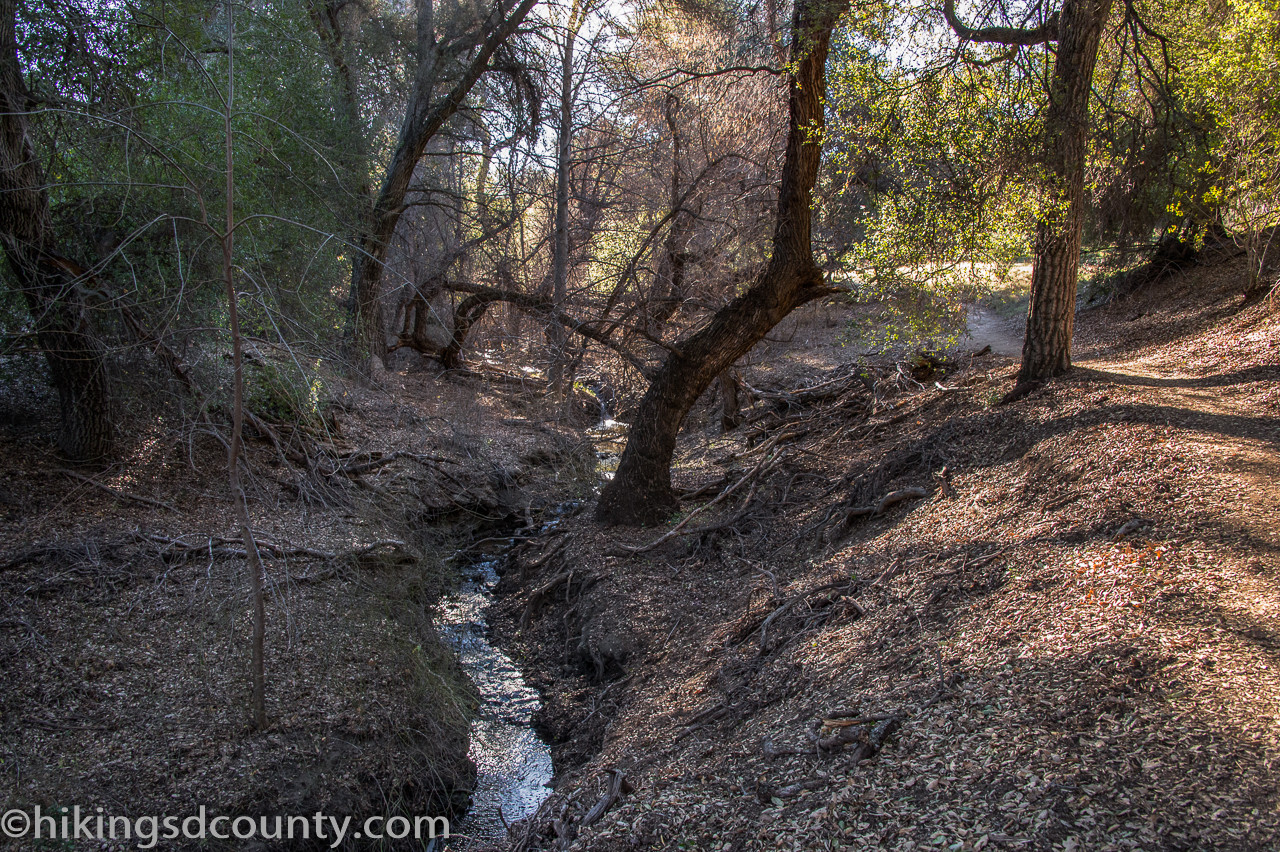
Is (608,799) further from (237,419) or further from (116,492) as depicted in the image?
(116,492)

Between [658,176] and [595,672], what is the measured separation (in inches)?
341

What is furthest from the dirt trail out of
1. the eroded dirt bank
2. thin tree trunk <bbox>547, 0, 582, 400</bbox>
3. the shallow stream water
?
thin tree trunk <bbox>547, 0, 582, 400</bbox>

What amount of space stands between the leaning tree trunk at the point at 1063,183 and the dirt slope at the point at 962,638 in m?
0.62

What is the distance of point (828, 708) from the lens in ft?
13.8

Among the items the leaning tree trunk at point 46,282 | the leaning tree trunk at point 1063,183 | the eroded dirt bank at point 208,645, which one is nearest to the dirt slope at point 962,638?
the leaning tree trunk at point 1063,183

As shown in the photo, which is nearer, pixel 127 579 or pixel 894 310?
pixel 127 579

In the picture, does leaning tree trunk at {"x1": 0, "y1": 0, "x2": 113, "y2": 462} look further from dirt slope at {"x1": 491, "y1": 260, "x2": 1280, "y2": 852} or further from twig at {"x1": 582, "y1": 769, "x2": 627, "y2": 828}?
twig at {"x1": 582, "y1": 769, "x2": 627, "y2": 828}

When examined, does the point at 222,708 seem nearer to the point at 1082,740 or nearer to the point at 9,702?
the point at 9,702

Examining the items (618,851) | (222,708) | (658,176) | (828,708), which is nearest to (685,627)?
(828,708)

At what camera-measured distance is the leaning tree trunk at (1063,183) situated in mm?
6648

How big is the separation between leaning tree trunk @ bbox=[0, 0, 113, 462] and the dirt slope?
4791mm
